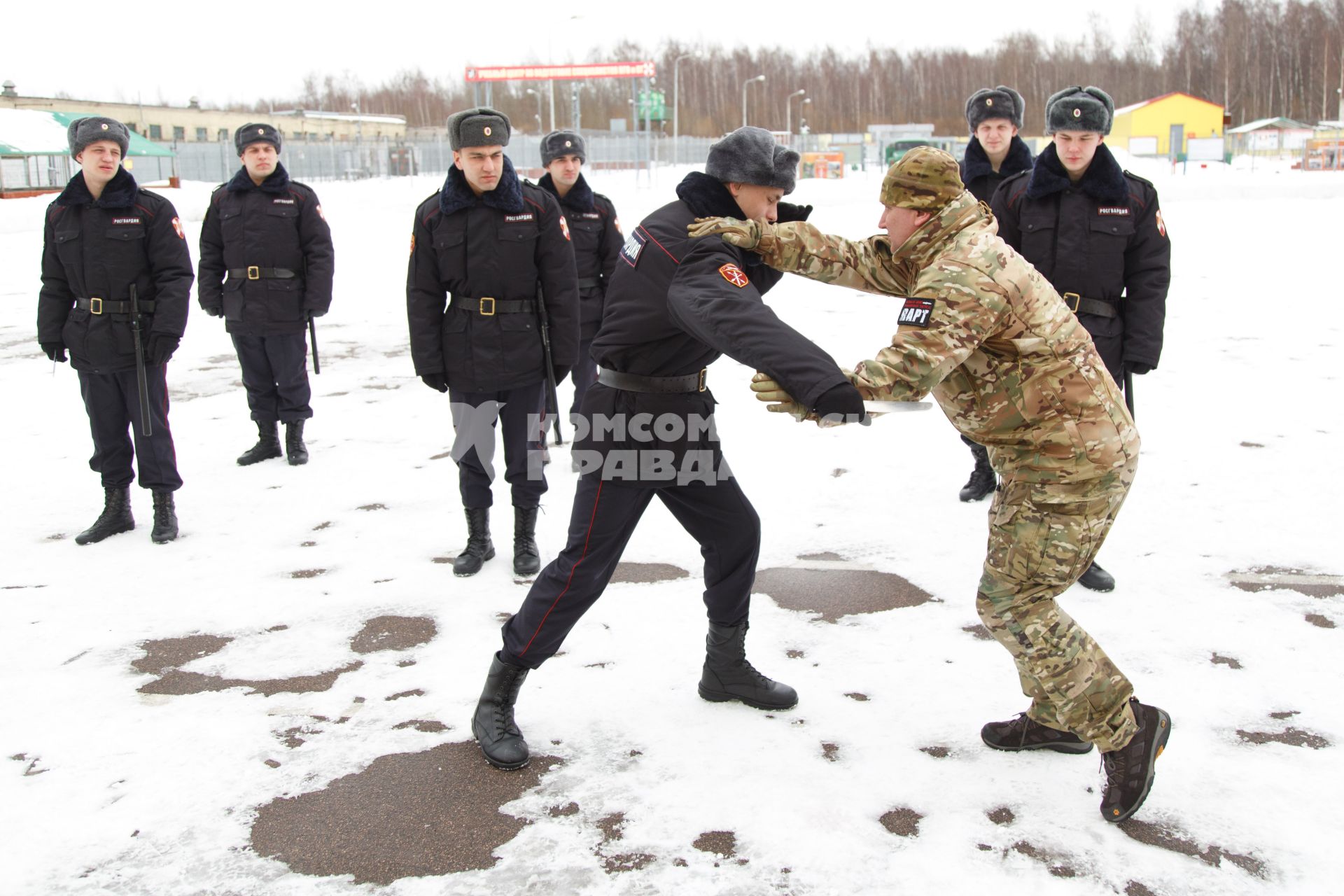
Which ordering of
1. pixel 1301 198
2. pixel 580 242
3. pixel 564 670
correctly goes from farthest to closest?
pixel 1301 198
pixel 580 242
pixel 564 670

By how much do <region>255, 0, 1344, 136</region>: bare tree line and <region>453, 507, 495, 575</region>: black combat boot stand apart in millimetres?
61758

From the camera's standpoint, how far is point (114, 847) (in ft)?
8.77

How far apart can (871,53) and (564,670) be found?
88857 mm

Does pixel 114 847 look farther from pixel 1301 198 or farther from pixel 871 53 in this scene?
pixel 871 53

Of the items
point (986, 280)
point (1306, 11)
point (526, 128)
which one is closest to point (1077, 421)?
point (986, 280)

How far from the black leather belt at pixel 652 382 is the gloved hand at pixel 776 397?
0.58 metres

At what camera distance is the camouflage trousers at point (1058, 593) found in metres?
2.71

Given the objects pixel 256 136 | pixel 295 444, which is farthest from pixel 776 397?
pixel 256 136

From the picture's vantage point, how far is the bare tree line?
2657 inches

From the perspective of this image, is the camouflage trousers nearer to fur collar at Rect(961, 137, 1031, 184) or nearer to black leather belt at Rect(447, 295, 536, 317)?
black leather belt at Rect(447, 295, 536, 317)

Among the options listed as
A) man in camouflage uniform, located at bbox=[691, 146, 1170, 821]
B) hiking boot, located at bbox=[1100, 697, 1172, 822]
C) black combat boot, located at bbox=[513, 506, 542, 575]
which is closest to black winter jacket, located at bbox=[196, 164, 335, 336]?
black combat boot, located at bbox=[513, 506, 542, 575]

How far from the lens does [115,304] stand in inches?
197


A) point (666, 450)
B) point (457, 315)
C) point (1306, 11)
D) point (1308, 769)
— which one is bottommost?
point (1308, 769)

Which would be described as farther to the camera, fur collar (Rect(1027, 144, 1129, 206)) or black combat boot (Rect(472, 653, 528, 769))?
fur collar (Rect(1027, 144, 1129, 206))
